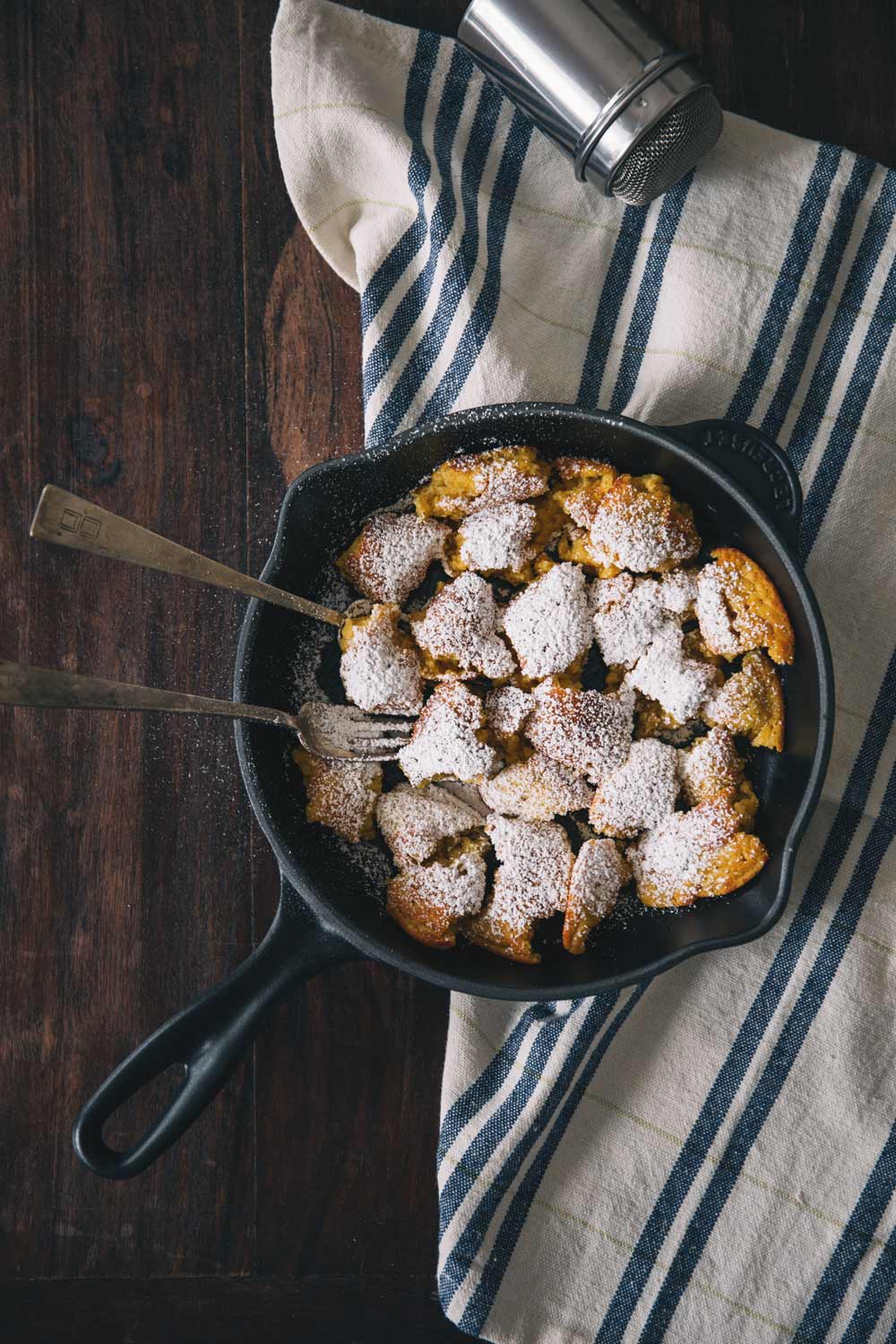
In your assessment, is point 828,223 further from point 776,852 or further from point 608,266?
point 776,852

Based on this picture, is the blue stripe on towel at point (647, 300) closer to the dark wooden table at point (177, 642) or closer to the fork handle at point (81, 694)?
the dark wooden table at point (177, 642)

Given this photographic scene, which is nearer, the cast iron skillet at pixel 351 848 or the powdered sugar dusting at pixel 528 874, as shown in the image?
the cast iron skillet at pixel 351 848

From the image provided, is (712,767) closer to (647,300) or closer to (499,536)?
(499,536)

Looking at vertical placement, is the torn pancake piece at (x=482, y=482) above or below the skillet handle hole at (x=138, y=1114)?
above

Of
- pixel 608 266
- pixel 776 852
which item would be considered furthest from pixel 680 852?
pixel 608 266

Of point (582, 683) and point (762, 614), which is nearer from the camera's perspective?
point (762, 614)

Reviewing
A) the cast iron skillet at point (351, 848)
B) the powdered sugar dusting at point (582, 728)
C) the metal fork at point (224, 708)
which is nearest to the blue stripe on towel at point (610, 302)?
the cast iron skillet at point (351, 848)

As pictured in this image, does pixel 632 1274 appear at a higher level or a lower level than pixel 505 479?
lower
